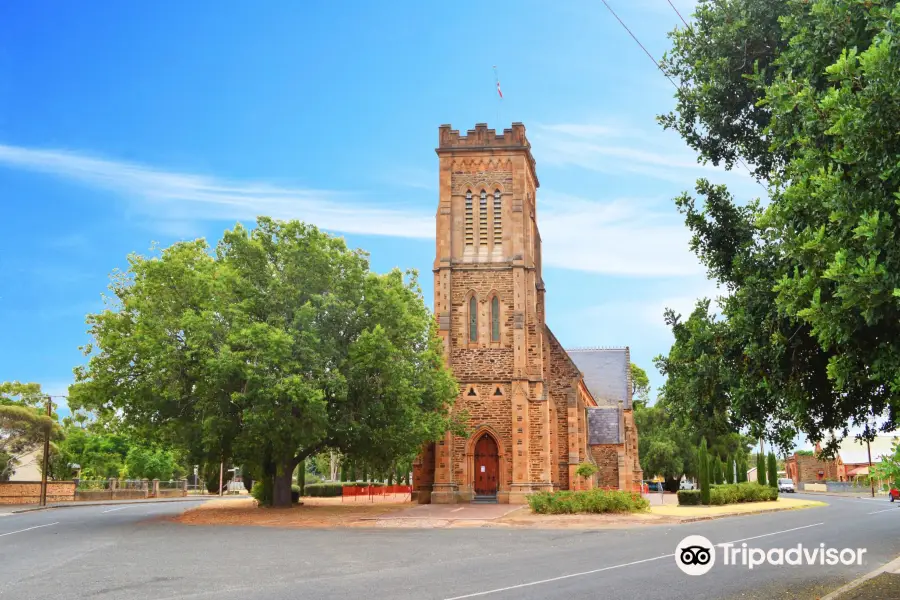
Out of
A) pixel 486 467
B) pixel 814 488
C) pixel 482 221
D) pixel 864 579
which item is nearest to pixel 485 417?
pixel 486 467

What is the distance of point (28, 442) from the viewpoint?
4375cm

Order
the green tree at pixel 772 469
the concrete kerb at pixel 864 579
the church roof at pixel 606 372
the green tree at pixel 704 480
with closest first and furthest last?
1. the concrete kerb at pixel 864 579
2. the green tree at pixel 704 480
3. the green tree at pixel 772 469
4. the church roof at pixel 606 372

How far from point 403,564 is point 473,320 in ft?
86.1

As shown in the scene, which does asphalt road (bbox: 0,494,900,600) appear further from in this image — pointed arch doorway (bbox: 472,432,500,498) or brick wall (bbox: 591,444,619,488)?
brick wall (bbox: 591,444,619,488)

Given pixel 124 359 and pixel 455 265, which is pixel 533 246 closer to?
pixel 455 265

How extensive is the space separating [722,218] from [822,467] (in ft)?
359

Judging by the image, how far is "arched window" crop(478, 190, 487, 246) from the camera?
41625mm

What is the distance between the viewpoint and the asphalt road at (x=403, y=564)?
1122 centimetres

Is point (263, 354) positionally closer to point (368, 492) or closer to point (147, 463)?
point (368, 492)

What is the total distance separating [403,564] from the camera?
1472 centimetres

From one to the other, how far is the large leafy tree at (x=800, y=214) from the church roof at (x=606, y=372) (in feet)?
157

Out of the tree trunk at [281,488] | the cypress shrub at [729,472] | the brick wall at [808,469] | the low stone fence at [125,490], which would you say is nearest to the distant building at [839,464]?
the brick wall at [808,469]

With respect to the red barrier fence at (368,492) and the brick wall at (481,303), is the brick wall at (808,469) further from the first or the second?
the brick wall at (481,303)

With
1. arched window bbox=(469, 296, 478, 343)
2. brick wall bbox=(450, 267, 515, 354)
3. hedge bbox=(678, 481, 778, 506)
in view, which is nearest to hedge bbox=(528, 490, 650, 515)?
brick wall bbox=(450, 267, 515, 354)
